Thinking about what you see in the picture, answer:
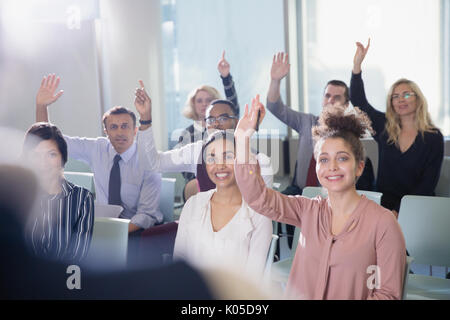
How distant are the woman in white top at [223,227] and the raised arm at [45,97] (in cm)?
116

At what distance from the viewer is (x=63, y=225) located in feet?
6.42

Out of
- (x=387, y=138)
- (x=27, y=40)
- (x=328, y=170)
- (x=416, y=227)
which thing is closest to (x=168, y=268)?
(x=328, y=170)

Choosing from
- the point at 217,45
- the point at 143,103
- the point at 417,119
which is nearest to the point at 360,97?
the point at 417,119

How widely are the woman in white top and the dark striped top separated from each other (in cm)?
39

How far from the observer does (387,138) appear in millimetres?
3230

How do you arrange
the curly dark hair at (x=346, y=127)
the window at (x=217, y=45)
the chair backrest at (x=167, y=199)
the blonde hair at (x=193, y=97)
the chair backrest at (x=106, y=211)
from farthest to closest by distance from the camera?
the window at (x=217, y=45), the blonde hair at (x=193, y=97), the chair backrest at (x=167, y=199), the chair backrest at (x=106, y=211), the curly dark hair at (x=346, y=127)

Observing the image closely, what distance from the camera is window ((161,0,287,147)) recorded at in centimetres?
525

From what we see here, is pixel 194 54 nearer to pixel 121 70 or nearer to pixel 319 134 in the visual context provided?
pixel 121 70

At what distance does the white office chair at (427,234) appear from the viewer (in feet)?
8.02

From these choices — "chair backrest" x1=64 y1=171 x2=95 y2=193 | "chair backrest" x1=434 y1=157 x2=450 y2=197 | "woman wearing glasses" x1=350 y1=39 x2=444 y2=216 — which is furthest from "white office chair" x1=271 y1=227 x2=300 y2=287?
"chair backrest" x1=434 y1=157 x2=450 y2=197

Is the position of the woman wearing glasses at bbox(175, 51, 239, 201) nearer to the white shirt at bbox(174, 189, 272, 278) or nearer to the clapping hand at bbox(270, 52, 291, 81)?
the clapping hand at bbox(270, 52, 291, 81)

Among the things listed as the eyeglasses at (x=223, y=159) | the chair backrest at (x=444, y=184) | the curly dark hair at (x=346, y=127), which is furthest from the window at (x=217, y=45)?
the curly dark hair at (x=346, y=127)

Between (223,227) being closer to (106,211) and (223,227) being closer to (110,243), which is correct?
(110,243)

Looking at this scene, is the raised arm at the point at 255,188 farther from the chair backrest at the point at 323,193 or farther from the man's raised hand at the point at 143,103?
the man's raised hand at the point at 143,103
